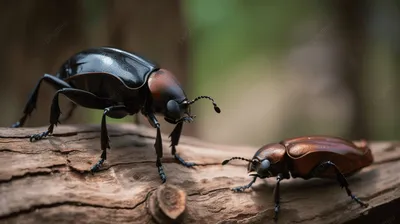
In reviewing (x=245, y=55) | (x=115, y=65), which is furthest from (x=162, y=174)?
(x=245, y=55)

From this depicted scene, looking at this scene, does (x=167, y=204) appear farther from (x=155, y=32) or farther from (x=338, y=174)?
(x=155, y=32)

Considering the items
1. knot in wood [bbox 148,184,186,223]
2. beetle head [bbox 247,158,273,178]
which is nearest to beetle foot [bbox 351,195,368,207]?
beetle head [bbox 247,158,273,178]

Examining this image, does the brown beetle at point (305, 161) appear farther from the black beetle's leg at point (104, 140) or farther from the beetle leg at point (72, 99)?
the beetle leg at point (72, 99)

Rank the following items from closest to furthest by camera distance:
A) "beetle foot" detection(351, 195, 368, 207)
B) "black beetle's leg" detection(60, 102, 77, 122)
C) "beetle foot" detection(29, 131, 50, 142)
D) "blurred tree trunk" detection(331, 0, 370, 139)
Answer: "beetle foot" detection(29, 131, 50, 142) < "beetle foot" detection(351, 195, 368, 207) < "black beetle's leg" detection(60, 102, 77, 122) < "blurred tree trunk" detection(331, 0, 370, 139)

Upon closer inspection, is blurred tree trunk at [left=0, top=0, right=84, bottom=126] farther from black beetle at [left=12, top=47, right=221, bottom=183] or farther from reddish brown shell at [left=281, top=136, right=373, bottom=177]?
reddish brown shell at [left=281, top=136, right=373, bottom=177]

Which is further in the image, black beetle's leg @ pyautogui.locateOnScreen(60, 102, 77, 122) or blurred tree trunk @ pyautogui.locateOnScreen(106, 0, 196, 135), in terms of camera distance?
blurred tree trunk @ pyautogui.locateOnScreen(106, 0, 196, 135)

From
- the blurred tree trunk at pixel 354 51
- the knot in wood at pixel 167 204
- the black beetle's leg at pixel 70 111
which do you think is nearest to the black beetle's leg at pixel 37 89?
the black beetle's leg at pixel 70 111

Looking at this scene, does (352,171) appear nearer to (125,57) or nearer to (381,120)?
(125,57)
